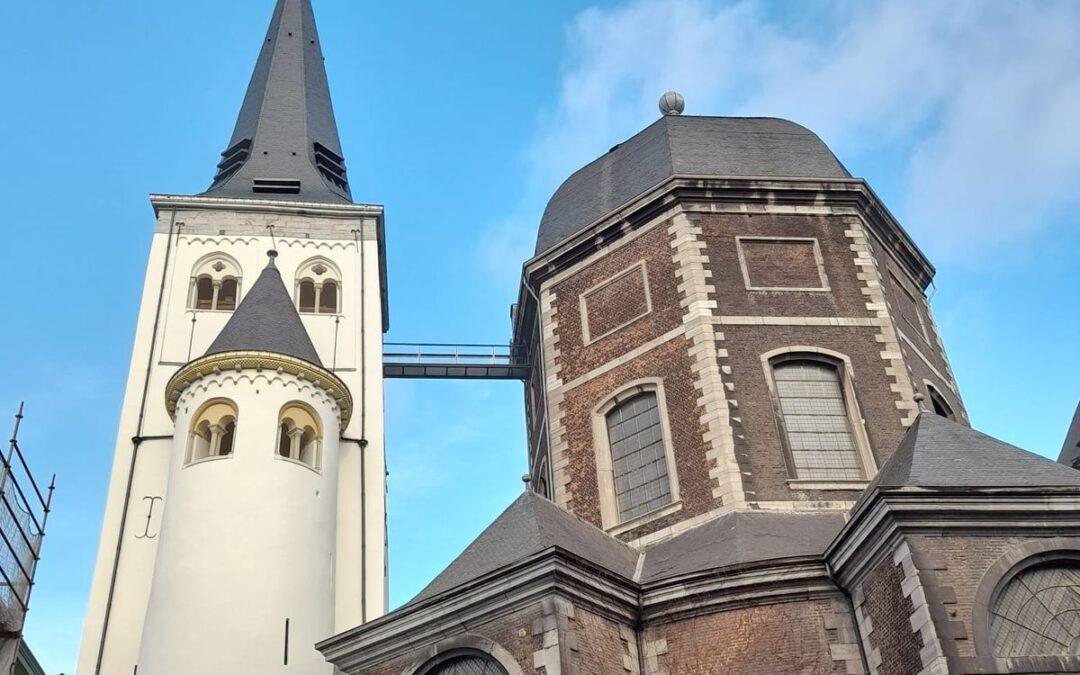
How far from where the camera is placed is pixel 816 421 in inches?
687

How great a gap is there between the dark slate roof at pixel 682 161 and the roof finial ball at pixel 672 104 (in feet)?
4.28

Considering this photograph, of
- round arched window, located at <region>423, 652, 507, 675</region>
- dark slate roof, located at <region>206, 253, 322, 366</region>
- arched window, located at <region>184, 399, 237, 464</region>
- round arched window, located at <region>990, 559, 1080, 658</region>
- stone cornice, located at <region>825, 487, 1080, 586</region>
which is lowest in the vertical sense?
round arched window, located at <region>990, 559, 1080, 658</region>

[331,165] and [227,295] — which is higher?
[331,165]

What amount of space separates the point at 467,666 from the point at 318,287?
49.1 ft

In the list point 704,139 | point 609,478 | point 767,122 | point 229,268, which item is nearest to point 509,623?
point 609,478

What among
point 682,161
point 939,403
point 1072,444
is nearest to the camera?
point 939,403

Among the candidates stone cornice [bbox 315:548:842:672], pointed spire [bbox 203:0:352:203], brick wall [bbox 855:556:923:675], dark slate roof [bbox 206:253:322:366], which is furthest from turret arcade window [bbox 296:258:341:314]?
brick wall [bbox 855:556:923:675]

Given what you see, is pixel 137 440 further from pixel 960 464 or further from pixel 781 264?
pixel 960 464

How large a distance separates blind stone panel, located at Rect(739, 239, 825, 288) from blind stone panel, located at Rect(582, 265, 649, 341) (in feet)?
6.44

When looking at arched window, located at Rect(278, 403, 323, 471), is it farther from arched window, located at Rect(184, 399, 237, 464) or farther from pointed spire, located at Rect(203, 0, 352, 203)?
pointed spire, located at Rect(203, 0, 352, 203)

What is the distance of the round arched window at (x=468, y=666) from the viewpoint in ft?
41.9

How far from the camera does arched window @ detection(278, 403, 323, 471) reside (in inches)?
795

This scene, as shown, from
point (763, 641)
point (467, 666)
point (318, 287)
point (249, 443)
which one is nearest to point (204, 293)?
point (318, 287)

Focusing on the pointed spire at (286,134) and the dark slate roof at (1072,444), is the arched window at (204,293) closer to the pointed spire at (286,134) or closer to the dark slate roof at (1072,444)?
the pointed spire at (286,134)
